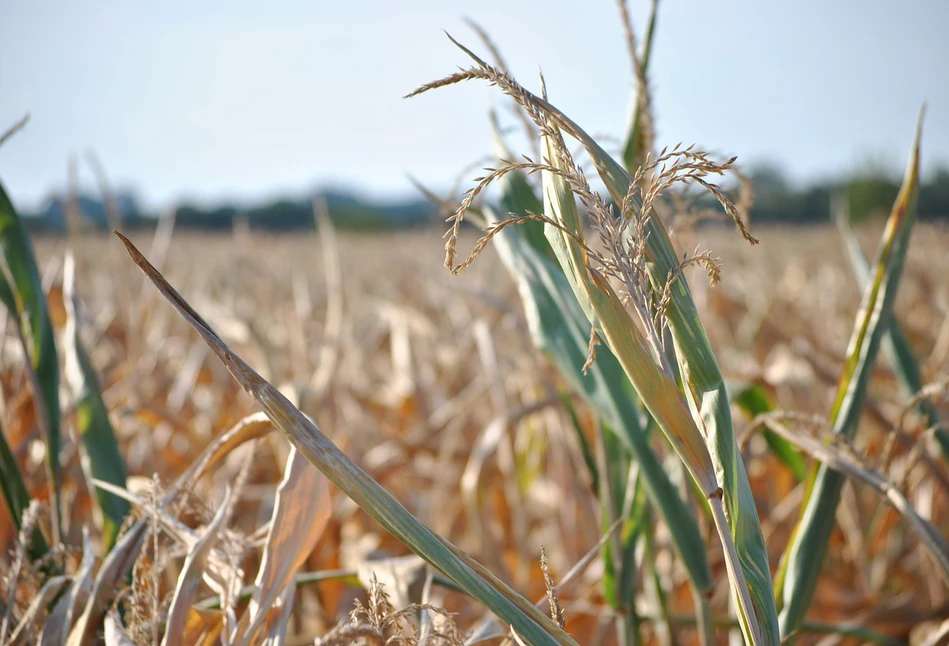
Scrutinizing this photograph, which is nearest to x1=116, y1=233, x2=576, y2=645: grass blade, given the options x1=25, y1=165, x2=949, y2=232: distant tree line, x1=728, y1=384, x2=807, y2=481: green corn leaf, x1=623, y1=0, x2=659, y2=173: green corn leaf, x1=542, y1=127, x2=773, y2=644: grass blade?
x1=542, y1=127, x2=773, y2=644: grass blade

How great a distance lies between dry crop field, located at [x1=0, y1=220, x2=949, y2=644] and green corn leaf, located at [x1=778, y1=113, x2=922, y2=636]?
4 cm

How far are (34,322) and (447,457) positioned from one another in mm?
754

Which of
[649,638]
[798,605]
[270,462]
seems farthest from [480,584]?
[270,462]

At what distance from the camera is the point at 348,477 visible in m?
0.33

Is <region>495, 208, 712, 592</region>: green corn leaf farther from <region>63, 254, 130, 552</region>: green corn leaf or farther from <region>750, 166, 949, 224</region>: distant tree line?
<region>750, 166, 949, 224</region>: distant tree line

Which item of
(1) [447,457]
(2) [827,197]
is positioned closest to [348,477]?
(1) [447,457]

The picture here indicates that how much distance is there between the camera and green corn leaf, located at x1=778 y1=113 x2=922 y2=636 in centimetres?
48

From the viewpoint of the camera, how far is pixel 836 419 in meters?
0.53

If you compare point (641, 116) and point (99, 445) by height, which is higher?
point (641, 116)

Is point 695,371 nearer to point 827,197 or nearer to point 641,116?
point 641,116

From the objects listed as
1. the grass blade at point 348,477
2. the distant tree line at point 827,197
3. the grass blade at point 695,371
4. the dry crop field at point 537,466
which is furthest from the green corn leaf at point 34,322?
the distant tree line at point 827,197

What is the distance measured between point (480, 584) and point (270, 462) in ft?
4.06

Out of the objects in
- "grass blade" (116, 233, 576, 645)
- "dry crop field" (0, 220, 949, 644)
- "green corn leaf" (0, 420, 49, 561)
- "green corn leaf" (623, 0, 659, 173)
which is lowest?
"dry crop field" (0, 220, 949, 644)

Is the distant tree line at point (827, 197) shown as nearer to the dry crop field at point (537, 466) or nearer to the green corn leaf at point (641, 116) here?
the dry crop field at point (537, 466)
